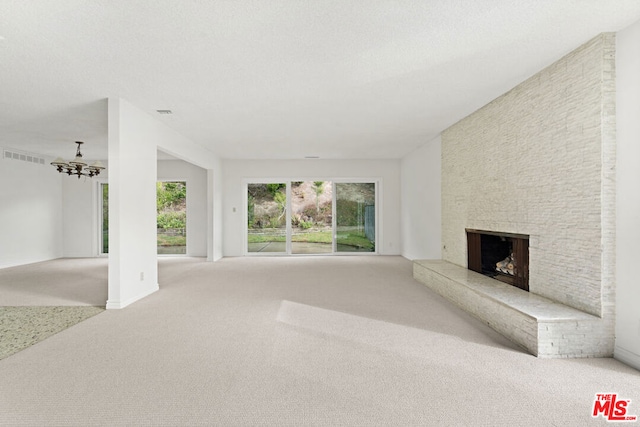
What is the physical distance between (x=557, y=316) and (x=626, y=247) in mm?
727

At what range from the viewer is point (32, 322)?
12.0ft

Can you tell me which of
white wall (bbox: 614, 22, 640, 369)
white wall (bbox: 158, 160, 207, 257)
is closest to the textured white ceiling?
white wall (bbox: 614, 22, 640, 369)

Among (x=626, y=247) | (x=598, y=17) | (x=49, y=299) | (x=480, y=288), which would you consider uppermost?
(x=598, y=17)

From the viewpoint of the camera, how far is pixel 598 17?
2467mm

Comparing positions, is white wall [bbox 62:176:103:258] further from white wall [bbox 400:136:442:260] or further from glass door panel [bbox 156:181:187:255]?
white wall [bbox 400:136:442:260]

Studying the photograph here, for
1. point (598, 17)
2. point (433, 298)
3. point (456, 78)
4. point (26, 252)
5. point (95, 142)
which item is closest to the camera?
point (598, 17)

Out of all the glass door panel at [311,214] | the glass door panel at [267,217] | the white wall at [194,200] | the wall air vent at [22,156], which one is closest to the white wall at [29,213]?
the wall air vent at [22,156]

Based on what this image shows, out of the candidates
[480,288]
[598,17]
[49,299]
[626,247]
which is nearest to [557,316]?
[626,247]

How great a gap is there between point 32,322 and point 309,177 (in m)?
6.52

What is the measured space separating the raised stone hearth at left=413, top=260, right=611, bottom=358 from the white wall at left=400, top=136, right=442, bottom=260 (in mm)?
2735

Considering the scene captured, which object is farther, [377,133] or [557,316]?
[377,133]

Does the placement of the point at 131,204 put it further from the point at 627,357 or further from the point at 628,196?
the point at 627,357

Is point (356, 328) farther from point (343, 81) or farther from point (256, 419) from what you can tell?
point (343, 81)

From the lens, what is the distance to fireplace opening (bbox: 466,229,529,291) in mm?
3848
